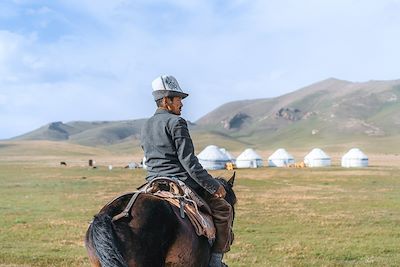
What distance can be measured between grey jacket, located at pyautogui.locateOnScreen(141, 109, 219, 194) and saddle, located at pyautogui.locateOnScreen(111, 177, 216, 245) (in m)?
0.13

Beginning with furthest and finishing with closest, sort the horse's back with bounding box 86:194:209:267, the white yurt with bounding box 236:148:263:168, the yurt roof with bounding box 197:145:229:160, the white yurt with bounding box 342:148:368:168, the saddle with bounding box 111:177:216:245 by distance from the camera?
1. the white yurt with bounding box 236:148:263:168
2. the white yurt with bounding box 342:148:368:168
3. the yurt roof with bounding box 197:145:229:160
4. the saddle with bounding box 111:177:216:245
5. the horse's back with bounding box 86:194:209:267

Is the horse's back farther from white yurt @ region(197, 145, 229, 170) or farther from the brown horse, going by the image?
white yurt @ region(197, 145, 229, 170)

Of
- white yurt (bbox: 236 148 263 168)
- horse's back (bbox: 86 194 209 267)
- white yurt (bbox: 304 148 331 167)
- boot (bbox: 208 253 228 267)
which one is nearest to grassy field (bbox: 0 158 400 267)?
boot (bbox: 208 253 228 267)

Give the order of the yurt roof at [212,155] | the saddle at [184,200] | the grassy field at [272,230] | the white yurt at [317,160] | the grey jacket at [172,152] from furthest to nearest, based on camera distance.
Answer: the white yurt at [317,160], the yurt roof at [212,155], the grassy field at [272,230], the grey jacket at [172,152], the saddle at [184,200]

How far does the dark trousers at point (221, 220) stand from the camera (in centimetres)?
562

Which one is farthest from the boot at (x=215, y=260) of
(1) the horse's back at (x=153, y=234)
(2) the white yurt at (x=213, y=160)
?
(2) the white yurt at (x=213, y=160)

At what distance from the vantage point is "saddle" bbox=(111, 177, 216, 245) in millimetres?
5148

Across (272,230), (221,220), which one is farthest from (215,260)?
(272,230)

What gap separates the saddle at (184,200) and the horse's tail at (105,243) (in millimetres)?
675

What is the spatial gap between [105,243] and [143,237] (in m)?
0.35

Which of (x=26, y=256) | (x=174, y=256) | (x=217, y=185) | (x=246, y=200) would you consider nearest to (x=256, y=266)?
(x=26, y=256)

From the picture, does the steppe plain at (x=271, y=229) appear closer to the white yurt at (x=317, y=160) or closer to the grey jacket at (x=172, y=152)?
the grey jacket at (x=172, y=152)

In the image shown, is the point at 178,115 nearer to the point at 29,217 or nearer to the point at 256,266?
the point at 256,266

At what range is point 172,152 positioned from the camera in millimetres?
5371
